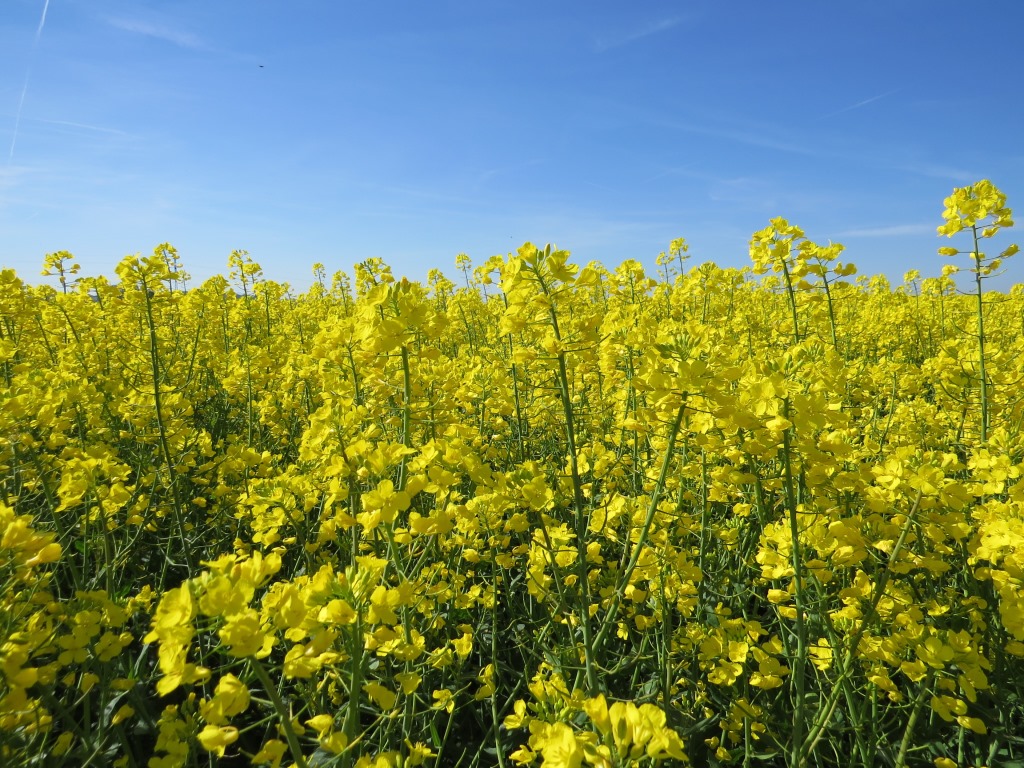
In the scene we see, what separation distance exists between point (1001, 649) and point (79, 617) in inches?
123

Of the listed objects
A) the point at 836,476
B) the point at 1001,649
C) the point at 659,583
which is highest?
the point at 836,476

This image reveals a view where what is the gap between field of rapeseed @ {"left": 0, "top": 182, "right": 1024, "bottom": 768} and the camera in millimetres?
1335

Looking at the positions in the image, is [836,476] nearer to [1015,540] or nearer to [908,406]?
[1015,540]

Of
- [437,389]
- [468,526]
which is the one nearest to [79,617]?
[468,526]

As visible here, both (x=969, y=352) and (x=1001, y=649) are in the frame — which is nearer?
(x=1001, y=649)

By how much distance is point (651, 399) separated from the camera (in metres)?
1.70

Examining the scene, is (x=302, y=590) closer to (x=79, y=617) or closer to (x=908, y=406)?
(x=79, y=617)

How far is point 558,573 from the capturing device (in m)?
1.91

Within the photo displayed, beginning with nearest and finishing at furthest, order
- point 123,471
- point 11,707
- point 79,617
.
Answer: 1. point 11,707
2. point 79,617
3. point 123,471

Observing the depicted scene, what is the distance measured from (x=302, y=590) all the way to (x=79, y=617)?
110 cm

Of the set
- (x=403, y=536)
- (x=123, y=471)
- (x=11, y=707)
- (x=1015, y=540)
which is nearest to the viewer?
(x=11, y=707)

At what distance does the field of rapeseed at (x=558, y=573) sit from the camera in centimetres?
133

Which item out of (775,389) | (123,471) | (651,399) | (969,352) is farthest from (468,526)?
(969,352)

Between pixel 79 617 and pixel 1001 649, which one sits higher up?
pixel 79 617
